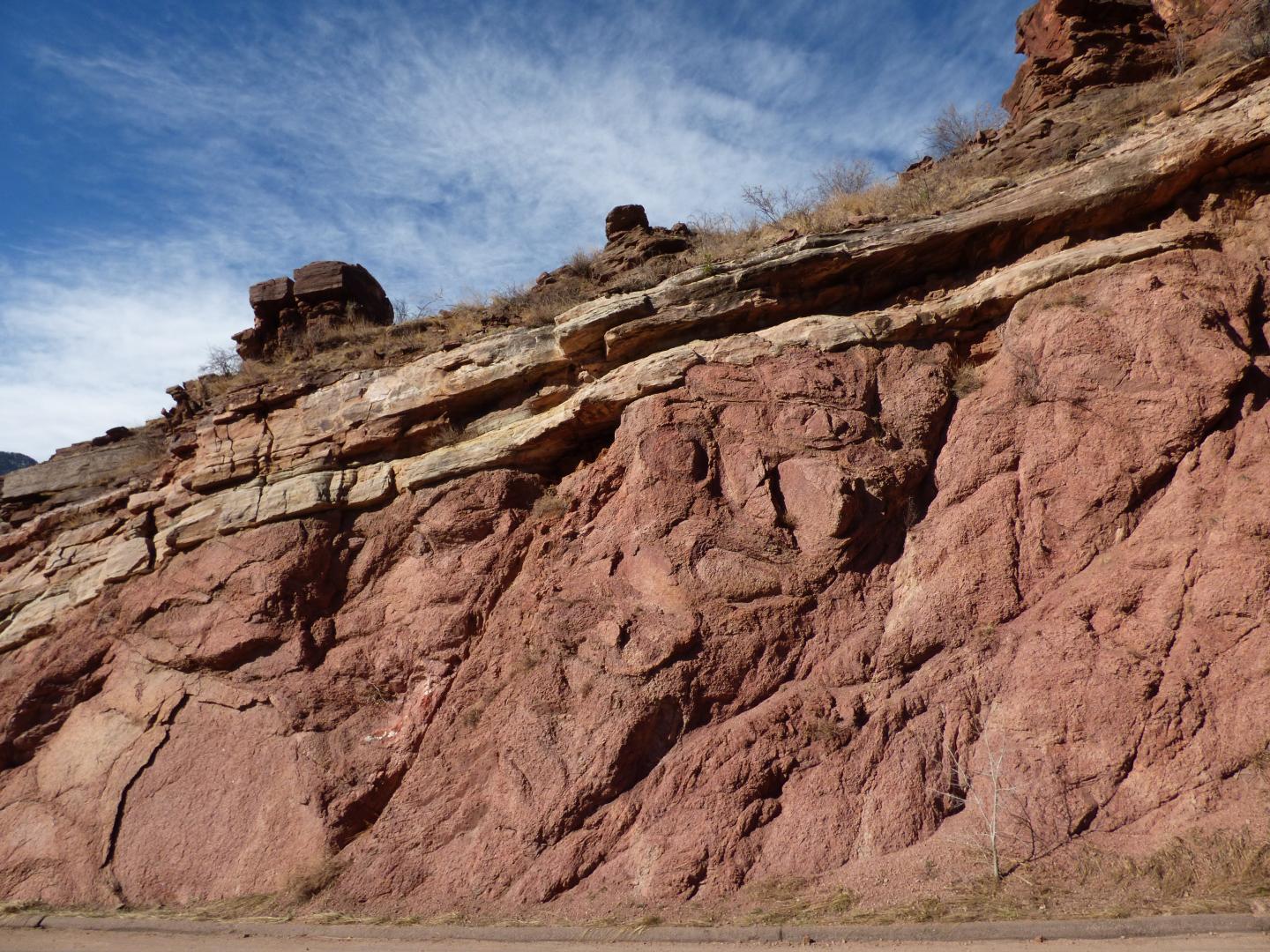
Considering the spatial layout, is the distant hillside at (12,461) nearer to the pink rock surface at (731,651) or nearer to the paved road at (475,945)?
the pink rock surface at (731,651)

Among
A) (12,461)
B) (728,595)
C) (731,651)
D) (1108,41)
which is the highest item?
(12,461)

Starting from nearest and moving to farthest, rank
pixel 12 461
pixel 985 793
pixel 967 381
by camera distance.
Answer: pixel 985 793 < pixel 967 381 < pixel 12 461

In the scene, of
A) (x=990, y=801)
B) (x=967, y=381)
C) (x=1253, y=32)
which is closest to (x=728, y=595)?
(x=990, y=801)

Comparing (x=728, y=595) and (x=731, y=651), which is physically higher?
(x=728, y=595)

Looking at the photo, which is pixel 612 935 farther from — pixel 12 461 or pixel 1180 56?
pixel 12 461

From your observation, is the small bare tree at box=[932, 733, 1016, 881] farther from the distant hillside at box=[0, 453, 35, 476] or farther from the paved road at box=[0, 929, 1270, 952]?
the distant hillside at box=[0, 453, 35, 476]

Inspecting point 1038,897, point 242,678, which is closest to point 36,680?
point 242,678

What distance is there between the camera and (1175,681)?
704 centimetres

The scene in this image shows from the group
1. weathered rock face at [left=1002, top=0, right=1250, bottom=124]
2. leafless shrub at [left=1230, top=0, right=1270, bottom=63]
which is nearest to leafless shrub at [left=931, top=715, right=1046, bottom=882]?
leafless shrub at [left=1230, top=0, right=1270, bottom=63]

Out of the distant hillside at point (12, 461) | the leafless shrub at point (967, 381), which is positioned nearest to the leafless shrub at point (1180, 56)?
the leafless shrub at point (967, 381)

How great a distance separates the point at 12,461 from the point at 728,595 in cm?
5219

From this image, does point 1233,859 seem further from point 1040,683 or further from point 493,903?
point 493,903

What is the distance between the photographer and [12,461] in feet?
153

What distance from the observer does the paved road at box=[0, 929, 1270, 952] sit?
5625 mm
